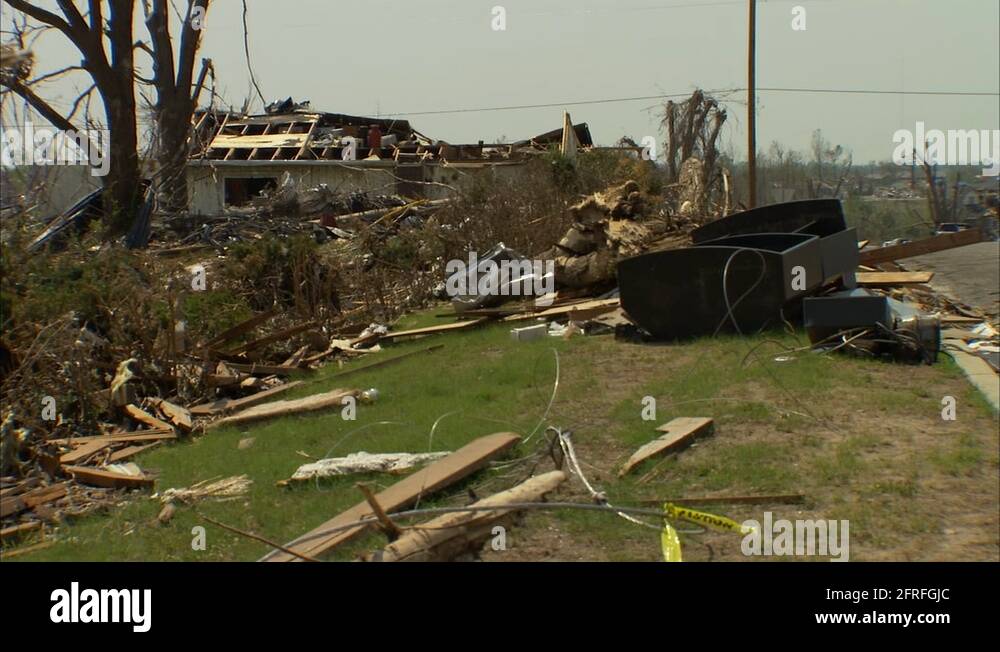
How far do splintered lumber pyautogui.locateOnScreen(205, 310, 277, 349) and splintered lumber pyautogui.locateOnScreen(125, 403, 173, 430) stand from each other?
1.58m

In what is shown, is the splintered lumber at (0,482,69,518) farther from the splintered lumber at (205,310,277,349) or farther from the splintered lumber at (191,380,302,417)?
the splintered lumber at (205,310,277,349)

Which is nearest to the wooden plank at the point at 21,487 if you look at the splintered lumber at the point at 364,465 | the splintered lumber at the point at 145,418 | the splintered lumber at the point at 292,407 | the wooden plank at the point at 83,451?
the wooden plank at the point at 83,451

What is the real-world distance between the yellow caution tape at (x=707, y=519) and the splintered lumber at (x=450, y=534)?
0.90 meters

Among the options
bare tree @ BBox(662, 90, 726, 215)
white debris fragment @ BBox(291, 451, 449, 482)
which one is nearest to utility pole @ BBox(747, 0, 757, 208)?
bare tree @ BBox(662, 90, 726, 215)

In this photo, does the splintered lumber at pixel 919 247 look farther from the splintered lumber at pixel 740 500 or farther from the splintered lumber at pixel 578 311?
the splintered lumber at pixel 740 500

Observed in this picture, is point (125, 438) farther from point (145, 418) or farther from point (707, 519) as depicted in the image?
point (707, 519)

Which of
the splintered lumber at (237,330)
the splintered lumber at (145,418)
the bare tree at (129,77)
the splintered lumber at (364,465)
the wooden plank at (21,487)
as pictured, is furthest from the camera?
the bare tree at (129,77)

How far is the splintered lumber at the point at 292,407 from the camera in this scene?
1018 cm

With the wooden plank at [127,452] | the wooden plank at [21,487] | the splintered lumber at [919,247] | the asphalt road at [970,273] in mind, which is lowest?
the wooden plank at [127,452]

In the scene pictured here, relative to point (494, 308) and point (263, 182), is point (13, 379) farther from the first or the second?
point (263, 182)
